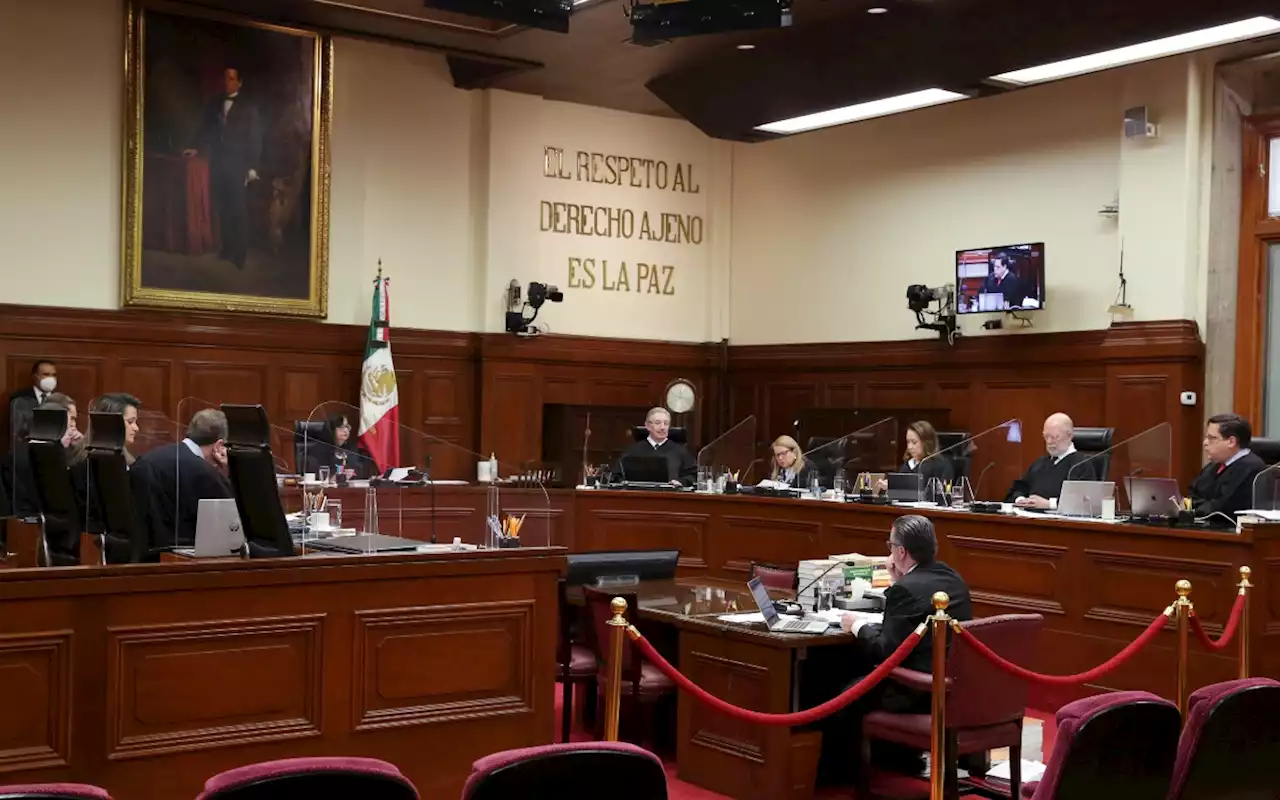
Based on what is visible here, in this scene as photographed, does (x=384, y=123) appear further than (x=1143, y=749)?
Yes

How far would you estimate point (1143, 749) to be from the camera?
3746 millimetres

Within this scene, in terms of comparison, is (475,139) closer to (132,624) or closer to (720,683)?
(720,683)

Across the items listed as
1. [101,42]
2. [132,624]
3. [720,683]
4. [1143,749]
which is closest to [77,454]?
[132,624]

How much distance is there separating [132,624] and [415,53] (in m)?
9.30

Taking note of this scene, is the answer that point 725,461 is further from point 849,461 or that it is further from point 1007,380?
point 1007,380

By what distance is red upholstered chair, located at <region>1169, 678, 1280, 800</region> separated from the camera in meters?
3.87

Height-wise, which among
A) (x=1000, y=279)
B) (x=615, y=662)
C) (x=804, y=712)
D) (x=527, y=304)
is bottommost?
(x=804, y=712)

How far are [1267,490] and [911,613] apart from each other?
309 cm

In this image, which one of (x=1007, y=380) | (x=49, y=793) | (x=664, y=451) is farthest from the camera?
(x=1007, y=380)

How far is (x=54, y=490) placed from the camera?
18.7ft

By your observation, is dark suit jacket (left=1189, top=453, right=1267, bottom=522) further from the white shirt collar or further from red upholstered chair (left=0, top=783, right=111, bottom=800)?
red upholstered chair (left=0, top=783, right=111, bottom=800)

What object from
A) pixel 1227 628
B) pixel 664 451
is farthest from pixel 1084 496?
pixel 664 451

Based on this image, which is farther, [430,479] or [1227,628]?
[430,479]

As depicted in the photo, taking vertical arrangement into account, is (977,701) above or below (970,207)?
below
